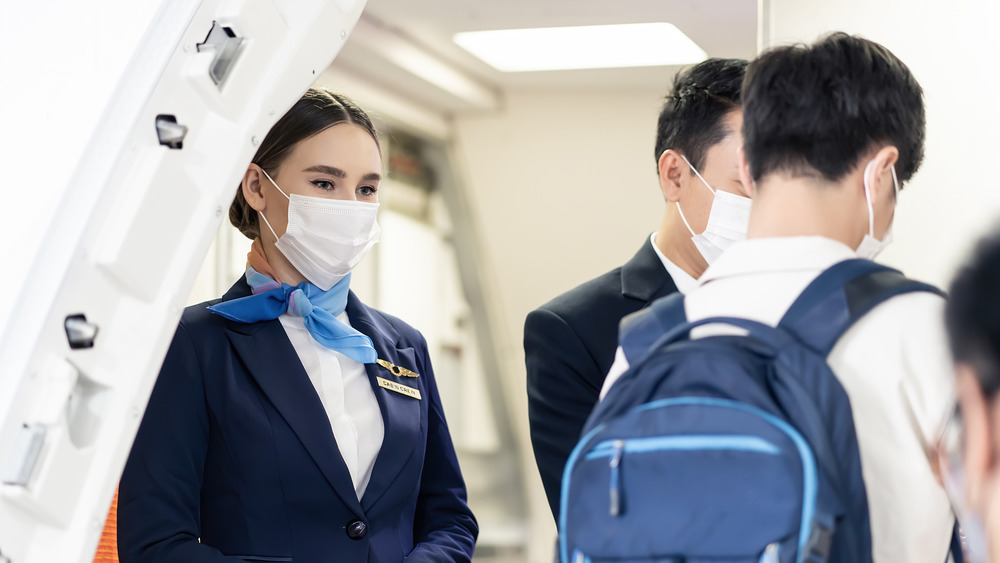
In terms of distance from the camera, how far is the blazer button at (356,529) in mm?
1785

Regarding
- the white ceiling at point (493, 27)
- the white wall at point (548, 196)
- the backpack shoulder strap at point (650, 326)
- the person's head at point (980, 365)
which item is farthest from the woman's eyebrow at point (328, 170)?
the white wall at point (548, 196)

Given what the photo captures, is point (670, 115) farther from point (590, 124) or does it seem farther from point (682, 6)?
point (590, 124)

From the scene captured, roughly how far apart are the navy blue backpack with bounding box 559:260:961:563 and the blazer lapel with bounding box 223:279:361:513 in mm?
780

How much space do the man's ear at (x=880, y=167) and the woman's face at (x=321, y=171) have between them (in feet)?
3.65

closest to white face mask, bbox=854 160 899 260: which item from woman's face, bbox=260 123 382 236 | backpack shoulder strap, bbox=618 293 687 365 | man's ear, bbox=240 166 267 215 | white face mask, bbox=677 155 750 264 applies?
backpack shoulder strap, bbox=618 293 687 365

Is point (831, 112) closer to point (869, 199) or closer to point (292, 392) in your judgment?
point (869, 199)

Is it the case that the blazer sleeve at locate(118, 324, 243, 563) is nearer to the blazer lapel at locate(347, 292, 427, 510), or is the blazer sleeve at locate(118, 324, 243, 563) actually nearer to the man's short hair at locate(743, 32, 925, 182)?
the blazer lapel at locate(347, 292, 427, 510)

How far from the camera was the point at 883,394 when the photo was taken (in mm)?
1043

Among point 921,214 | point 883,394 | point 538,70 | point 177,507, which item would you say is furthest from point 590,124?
point 883,394

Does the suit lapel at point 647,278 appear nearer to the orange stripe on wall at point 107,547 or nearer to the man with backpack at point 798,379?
the man with backpack at point 798,379

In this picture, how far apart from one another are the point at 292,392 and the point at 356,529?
0.27m

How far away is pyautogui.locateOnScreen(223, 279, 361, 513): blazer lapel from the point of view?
1.78m

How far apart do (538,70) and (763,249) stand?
5.62 m

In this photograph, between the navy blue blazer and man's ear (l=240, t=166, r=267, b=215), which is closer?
the navy blue blazer
